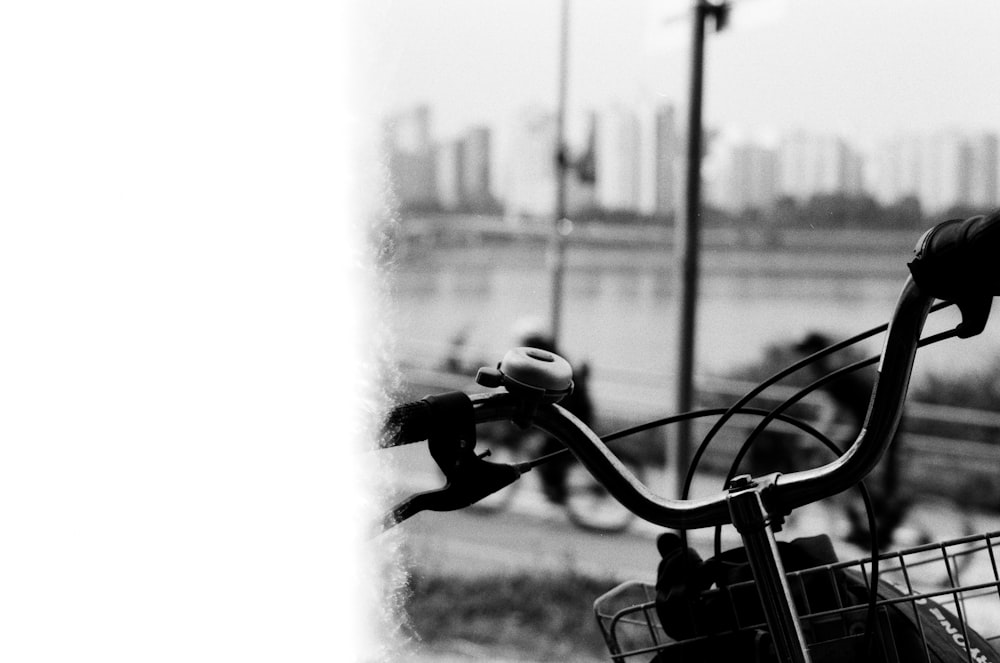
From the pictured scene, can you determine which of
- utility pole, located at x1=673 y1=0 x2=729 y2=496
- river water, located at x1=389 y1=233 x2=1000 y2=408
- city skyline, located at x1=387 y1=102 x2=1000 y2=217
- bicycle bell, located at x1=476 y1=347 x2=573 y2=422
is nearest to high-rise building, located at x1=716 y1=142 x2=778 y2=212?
city skyline, located at x1=387 y1=102 x2=1000 y2=217

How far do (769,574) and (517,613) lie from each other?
2.34 metres

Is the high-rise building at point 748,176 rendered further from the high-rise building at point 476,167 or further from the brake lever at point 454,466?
the brake lever at point 454,466

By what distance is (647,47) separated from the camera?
2.72 meters

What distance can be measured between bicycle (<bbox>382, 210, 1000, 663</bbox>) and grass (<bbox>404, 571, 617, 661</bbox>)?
6.10 feet

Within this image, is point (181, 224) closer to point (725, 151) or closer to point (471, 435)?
point (471, 435)

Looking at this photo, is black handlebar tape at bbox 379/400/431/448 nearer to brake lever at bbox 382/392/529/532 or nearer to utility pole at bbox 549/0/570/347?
brake lever at bbox 382/392/529/532

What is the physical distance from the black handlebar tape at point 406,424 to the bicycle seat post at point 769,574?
0.23 m

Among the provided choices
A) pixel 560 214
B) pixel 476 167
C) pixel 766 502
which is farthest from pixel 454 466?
pixel 560 214

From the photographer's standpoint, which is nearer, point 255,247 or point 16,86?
point 16,86

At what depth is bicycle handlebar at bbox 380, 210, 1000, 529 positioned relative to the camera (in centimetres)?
72

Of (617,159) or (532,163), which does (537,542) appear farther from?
(532,163)

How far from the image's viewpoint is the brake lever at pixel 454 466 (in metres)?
0.76

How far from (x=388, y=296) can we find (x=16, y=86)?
1.11 ft

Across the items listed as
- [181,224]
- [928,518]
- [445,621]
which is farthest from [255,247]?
[928,518]
